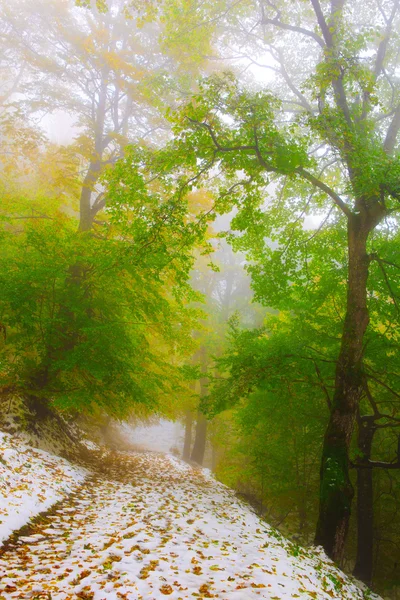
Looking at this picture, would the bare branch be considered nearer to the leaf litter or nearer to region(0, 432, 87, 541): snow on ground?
the leaf litter

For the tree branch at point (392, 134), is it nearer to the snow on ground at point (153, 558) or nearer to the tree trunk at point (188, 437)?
the snow on ground at point (153, 558)

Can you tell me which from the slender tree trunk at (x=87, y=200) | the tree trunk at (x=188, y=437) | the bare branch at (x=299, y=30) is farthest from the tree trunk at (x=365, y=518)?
the tree trunk at (x=188, y=437)

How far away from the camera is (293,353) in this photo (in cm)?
750

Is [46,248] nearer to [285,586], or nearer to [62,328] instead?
[62,328]

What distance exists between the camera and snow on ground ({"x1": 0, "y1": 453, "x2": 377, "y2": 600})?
141 inches

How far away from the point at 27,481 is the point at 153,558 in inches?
122

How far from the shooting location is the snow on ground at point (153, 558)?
11.7ft

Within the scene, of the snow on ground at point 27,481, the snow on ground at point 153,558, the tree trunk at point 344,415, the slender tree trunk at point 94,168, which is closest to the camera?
the snow on ground at point 153,558

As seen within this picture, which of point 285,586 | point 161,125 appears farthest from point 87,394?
point 161,125

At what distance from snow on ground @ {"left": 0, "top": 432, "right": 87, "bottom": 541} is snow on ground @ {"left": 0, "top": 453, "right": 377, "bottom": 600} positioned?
0.26m

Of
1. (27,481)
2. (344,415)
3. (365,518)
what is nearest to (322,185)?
(344,415)

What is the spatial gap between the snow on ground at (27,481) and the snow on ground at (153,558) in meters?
0.26

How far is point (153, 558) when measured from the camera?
14.3 ft

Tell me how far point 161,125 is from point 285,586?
14232mm
